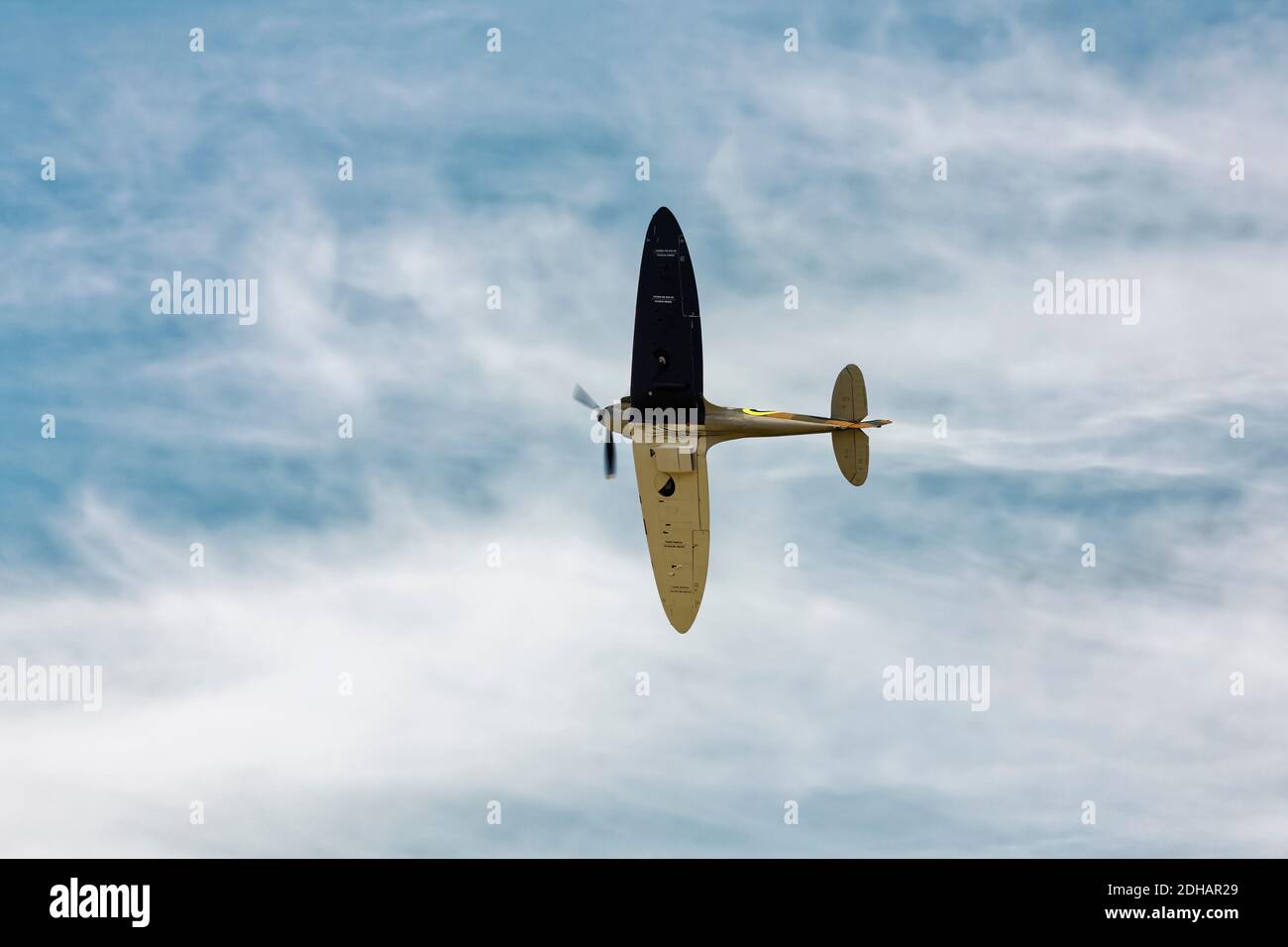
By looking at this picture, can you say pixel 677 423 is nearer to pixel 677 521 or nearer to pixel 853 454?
pixel 677 521

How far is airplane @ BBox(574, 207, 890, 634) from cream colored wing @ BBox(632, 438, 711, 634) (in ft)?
0.12

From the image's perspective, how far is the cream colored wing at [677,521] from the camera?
61.9 metres

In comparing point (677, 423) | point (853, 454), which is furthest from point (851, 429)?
point (677, 423)

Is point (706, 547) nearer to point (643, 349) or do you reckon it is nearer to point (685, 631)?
point (685, 631)

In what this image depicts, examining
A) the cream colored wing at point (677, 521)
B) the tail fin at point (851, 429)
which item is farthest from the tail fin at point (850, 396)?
the cream colored wing at point (677, 521)

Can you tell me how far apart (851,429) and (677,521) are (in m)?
7.13

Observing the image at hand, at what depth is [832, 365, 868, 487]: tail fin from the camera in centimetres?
6234

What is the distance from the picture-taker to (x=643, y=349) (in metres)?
60.3

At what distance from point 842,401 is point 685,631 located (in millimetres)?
10254

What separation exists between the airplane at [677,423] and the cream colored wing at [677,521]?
36 millimetres

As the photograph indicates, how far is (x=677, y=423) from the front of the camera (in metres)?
60.8
